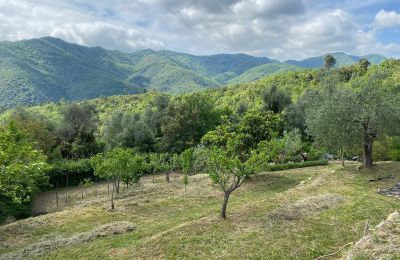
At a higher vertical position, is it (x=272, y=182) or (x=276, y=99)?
(x=276, y=99)

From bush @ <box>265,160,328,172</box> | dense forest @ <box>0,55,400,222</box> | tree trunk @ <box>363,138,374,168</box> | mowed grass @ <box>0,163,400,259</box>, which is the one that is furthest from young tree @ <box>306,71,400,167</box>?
bush @ <box>265,160,328,172</box>

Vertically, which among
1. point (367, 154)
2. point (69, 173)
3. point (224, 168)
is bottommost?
point (69, 173)

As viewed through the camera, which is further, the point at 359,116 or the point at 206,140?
the point at 206,140

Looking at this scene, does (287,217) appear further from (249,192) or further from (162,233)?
(249,192)

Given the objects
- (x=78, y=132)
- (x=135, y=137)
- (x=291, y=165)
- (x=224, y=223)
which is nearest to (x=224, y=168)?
(x=224, y=223)

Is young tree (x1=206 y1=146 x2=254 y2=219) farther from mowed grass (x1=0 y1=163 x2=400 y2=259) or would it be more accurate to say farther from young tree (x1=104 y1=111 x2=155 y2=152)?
young tree (x1=104 y1=111 x2=155 y2=152)

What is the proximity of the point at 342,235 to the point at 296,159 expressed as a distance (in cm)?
4169

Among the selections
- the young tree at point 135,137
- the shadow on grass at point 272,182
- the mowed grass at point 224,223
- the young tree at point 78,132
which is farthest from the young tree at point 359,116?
the young tree at point 78,132

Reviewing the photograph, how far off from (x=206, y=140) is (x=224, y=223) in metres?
22.2

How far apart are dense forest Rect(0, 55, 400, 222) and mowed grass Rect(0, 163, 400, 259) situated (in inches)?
114

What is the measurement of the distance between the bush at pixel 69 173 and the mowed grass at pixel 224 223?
20762 millimetres

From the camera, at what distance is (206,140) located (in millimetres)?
49125

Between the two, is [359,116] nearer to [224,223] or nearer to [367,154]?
Result: [367,154]

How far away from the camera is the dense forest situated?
2950 centimetres
